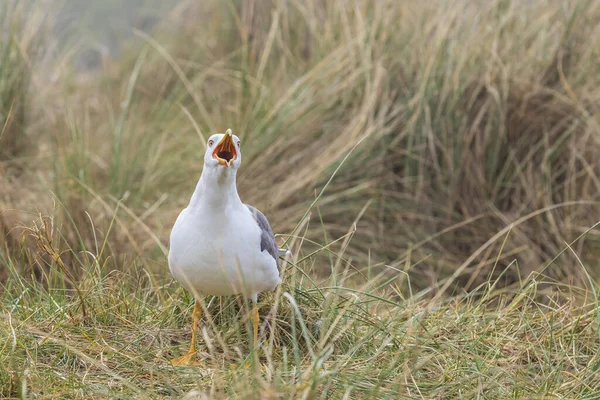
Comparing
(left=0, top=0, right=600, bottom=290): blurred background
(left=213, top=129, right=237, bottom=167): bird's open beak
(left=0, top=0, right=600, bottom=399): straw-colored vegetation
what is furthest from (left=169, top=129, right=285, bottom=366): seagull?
(left=0, top=0, right=600, bottom=290): blurred background

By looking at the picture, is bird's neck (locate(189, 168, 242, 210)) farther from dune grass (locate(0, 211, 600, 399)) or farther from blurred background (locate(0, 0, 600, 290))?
blurred background (locate(0, 0, 600, 290))

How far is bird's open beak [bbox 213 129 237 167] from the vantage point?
248cm

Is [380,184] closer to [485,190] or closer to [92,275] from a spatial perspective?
[485,190]

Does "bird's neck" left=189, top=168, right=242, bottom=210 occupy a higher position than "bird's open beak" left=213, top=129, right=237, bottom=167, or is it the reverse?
"bird's open beak" left=213, top=129, right=237, bottom=167

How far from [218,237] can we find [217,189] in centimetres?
15

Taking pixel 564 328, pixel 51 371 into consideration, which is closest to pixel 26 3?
pixel 51 371

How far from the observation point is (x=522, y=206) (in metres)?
4.90

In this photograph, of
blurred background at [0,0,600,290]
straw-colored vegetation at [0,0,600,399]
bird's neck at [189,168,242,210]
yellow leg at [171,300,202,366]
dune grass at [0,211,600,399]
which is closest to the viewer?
dune grass at [0,211,600,399]

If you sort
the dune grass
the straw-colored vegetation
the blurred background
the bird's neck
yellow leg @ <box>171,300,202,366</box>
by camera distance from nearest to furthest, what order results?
the dune grass
the bird's neck
yellow leg @ <box>171,300,202,366</box>
the straw-colored vegetation
the blurred background

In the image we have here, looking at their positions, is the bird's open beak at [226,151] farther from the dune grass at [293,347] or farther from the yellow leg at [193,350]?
the yellow leg at [193,350]

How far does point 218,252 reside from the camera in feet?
8.36

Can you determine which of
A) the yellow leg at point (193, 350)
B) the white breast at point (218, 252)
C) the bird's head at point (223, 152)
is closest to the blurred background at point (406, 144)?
the yellow leg at point (193, 350)

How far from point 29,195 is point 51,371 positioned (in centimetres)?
234

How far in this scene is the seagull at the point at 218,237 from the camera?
2545 mm
